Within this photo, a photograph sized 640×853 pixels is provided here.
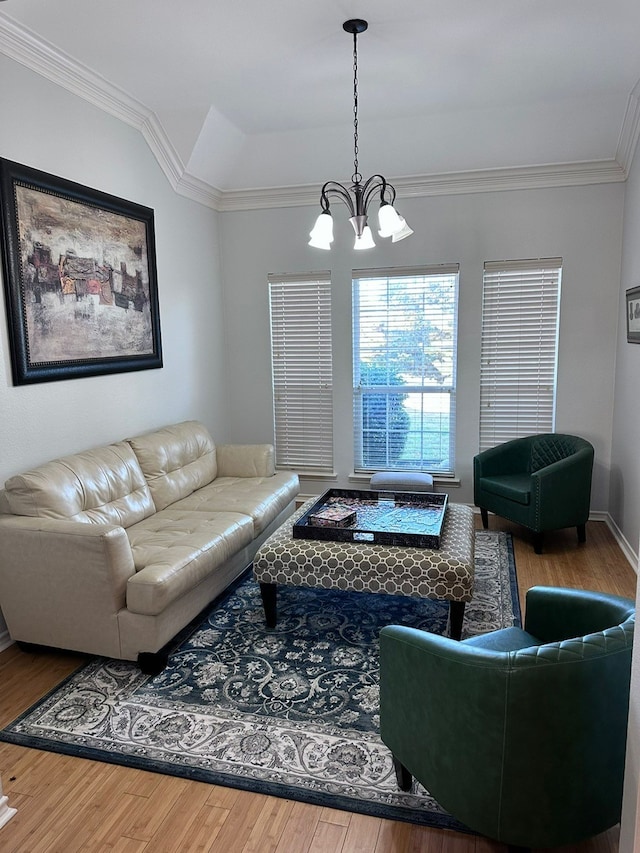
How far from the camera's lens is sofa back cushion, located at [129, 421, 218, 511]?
3834 millimetres

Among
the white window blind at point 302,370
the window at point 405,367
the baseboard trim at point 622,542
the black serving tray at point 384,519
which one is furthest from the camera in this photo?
the white window blind at point 302,370

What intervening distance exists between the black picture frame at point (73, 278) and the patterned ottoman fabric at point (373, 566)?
1640 mm

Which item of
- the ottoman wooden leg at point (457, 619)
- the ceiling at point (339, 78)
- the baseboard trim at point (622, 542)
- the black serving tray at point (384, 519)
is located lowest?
the baseboard trim at point (622, 542)

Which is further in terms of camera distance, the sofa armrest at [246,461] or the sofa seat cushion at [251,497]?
the sofa armrest at [246,461]

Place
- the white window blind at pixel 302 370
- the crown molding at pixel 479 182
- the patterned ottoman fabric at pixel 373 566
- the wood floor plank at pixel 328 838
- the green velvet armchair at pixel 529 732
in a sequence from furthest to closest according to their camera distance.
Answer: the white window blind at pixel 302 370 < the crown molding at pixel 479 182 < the patterned ottoman fabric at pixel 373 566 < the wood floor plank at pixel 328 838 < the green velvet armchair at pixel 529 732

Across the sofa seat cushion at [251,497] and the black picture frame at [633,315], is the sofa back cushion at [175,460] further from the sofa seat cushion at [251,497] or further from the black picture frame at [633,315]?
the black picture frame at [633,315]

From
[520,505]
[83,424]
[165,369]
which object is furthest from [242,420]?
[520,505]

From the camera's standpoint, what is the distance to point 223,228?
5.39 meters

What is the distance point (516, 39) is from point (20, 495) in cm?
347

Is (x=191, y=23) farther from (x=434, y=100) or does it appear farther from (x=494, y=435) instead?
(x=494, y=435)

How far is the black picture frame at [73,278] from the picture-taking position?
3043 millimetres

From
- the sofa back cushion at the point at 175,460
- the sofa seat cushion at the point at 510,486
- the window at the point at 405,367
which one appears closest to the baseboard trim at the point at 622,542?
the sofa seat cushion at the point at 510,486

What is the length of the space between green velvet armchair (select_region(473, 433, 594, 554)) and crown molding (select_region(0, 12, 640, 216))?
6.64 ft

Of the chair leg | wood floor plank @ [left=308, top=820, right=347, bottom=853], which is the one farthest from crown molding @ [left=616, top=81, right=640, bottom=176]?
wood floor plank @ [left=308, top=820, right=347, bottom=853]
